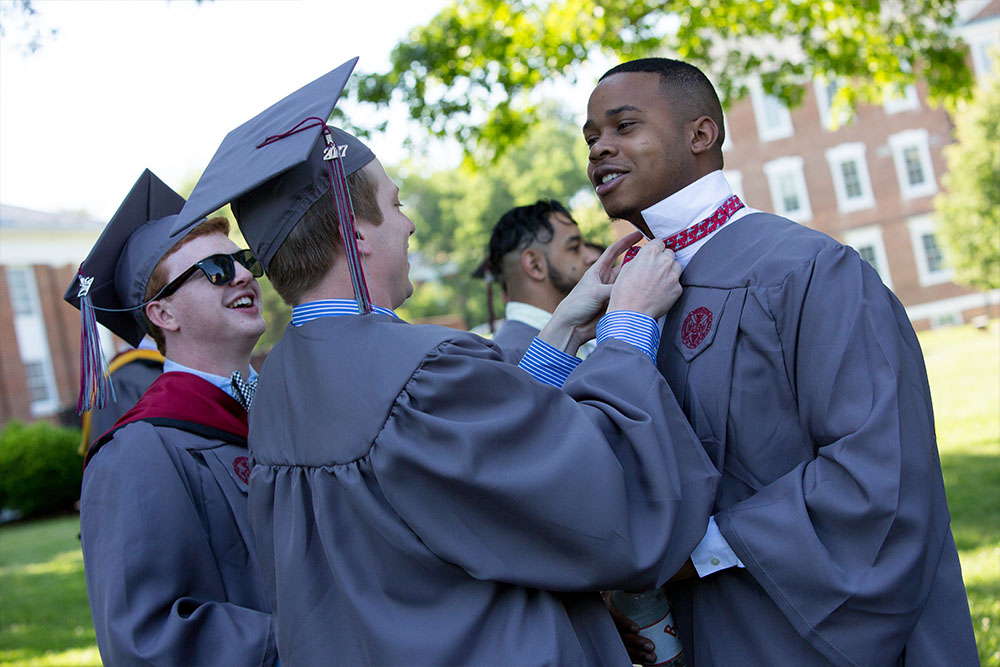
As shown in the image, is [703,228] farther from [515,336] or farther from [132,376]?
[132,376]

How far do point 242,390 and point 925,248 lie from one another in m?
→ 33.4

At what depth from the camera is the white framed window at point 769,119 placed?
32.1m

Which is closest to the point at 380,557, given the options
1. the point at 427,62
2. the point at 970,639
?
the point at 970,639

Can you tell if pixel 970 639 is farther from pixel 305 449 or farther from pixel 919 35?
pixel 919 35

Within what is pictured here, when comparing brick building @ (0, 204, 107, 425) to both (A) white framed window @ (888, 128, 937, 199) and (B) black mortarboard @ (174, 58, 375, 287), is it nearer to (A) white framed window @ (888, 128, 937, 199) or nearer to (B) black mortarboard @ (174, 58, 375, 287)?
(B) black mortarboard @ (174, 58, 375, 287)

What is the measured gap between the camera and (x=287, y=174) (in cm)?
215

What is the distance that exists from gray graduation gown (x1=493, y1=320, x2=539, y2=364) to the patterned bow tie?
4.99ft

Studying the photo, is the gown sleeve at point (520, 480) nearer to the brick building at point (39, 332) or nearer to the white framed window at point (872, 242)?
the brick building at point (39, 332)

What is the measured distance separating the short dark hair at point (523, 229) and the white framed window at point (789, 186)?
2935 centimetres

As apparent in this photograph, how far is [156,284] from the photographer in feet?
10.1

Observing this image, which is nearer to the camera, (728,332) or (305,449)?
(305,449)

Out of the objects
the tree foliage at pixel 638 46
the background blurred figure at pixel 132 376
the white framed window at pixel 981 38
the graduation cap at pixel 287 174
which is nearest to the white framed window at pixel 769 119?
the white framed window at pixel 981 38

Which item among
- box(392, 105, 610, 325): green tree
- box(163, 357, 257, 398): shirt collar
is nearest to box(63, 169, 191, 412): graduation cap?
box(163, 357, 257, 398): shirt collar

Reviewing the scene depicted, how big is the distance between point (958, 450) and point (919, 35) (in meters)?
4.66
